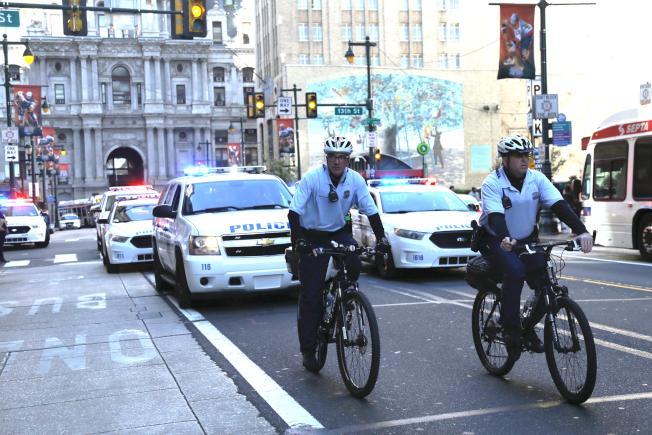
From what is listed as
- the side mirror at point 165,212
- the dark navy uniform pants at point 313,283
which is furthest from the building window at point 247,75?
the dark navy uniform pants at point 313,283

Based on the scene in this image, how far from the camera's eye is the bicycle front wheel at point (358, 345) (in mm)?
5801

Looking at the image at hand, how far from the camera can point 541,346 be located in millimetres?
5852

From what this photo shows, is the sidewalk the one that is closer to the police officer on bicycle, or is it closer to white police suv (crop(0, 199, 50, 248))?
the police officer on bicycle

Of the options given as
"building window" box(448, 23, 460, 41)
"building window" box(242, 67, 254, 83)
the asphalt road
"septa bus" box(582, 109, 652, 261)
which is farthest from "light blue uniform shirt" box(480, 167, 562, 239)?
"building window" box(242, 67, 254, 83)

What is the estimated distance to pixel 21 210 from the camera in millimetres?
32219

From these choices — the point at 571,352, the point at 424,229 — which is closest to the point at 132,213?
the point at 424,229

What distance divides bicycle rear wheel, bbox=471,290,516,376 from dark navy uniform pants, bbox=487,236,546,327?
30 cm

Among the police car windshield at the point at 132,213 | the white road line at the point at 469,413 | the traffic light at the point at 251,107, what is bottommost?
the white road line at the point at 469,413

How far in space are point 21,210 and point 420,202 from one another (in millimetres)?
21657

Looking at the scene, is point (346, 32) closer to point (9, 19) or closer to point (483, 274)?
point (9, 19)

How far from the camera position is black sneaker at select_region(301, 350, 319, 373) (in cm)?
680

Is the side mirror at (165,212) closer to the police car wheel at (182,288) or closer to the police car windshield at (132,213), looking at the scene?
the police car wheel at (182,288)

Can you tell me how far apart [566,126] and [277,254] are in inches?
643

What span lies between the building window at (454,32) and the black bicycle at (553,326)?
94909 millimetres
